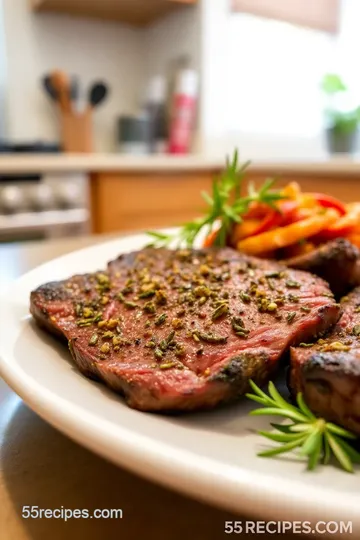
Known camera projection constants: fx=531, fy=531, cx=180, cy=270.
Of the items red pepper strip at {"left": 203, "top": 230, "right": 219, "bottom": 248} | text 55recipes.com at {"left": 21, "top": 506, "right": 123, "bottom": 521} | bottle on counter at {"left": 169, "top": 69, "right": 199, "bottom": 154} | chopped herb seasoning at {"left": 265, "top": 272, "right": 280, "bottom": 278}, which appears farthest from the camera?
bottle on counter at {"left": 169, "top": 69, "right": 199, "bottom": 154}

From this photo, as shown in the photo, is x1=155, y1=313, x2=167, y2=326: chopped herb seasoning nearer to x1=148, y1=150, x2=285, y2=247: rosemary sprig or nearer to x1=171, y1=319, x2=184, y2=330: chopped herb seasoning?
x1=171, y1=319, x2=184, y2=330: chopped herb seasoning

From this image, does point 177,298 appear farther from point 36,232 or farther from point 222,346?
point 36,232

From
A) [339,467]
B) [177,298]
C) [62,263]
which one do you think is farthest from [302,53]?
[339,467]

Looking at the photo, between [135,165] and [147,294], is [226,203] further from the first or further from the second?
[135,165]

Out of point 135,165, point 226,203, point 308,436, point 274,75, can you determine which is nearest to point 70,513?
point 308,436

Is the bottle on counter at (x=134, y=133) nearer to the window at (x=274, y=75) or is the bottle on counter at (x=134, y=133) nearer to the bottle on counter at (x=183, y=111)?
the bottle on counter at (x=183, y=111)

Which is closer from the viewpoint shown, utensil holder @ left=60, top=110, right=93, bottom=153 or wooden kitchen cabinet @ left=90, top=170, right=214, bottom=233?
wooden kitchen cabinet @ left=90, top=170, right=214, bottom=233

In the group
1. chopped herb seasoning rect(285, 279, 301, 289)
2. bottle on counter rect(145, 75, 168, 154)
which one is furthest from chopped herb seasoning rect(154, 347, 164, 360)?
bottle on counter rect(145, 75, 168, 154)
